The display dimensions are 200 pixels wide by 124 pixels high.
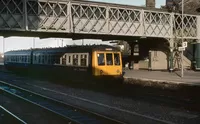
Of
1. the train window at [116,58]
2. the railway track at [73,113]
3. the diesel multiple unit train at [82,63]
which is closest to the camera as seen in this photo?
the railway track at [73,113]

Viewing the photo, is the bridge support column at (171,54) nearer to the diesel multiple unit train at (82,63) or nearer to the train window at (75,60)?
the diesel multiple unit train at (82,63)

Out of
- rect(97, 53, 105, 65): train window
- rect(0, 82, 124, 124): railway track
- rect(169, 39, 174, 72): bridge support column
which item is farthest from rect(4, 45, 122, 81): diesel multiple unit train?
rect(169, 39, 174, 72): bridge support column

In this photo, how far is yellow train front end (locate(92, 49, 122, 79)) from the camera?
21.6m

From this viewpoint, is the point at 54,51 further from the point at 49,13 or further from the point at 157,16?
the point at 157,16

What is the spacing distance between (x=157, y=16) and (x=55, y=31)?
13.0 m

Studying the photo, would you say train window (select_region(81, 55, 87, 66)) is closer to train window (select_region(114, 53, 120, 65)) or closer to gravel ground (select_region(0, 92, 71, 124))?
train window (select_region(114, 53, 120, 65))

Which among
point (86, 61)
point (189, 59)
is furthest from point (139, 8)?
point (86, 61)

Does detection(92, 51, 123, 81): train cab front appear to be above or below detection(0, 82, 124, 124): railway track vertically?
above

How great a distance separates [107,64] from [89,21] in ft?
38.6

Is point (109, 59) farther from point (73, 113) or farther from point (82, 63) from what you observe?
point (73, 113)

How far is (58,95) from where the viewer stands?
744 inches

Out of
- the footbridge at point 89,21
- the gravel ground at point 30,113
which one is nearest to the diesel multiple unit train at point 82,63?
the footbridge at point 89,21

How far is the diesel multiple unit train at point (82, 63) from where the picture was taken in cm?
2173

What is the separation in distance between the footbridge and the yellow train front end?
A: 966 cm
